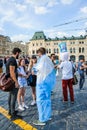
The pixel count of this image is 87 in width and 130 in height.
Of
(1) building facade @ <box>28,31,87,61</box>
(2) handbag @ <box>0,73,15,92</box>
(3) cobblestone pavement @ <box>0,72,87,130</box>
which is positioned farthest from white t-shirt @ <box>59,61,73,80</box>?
(1) building facade @ <box>28,31,87,61</box>

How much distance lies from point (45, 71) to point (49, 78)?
21 centimetres

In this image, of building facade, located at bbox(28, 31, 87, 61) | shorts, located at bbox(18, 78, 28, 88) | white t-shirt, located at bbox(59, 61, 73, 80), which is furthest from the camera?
building facade, located at bbox(28, 31, 87, 61)

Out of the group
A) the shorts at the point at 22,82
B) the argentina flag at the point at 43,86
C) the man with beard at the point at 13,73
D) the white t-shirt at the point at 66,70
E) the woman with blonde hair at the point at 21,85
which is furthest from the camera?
the white t-shirt at the point at 66,70

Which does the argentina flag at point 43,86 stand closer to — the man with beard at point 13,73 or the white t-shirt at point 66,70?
the man with beard at point 13,73

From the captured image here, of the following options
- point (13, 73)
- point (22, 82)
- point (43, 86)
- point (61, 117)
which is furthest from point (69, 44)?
point (43, 86)

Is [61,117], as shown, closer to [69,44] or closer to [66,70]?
[66,70]

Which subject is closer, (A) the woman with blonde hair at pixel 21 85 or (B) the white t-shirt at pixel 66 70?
(A) the woman with blonde hair at pixel 21 85

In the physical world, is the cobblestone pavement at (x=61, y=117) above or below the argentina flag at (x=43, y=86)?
below

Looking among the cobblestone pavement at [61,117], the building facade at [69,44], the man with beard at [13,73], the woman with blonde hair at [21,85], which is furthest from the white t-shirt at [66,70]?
the building facade at [69,44]

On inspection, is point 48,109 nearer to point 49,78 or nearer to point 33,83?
point 49,78

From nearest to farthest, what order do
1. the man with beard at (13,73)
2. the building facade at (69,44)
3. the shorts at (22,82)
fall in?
the man with beard at (13,73) → the shorts at (22,82) → the building facade at (69,44)

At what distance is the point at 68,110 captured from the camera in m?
8.00

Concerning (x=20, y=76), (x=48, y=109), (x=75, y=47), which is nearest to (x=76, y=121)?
(x=48, y=109)

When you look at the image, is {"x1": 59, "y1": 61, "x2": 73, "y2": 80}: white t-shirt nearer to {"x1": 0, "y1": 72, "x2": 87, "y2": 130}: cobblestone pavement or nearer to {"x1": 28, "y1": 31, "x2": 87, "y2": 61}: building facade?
{"x1": 0, "y1": 72, "x2": 87, "y2": 130}: cobblestone pavement
